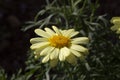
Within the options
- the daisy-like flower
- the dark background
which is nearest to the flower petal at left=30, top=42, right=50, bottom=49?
the daisy-like flower

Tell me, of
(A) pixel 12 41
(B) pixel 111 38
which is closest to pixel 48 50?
(B) pixel 111 38

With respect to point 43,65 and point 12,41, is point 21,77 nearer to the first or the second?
point 43,65

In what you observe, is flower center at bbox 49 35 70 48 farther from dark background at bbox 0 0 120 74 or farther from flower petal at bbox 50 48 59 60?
dark background at bbox 0 0 120 74

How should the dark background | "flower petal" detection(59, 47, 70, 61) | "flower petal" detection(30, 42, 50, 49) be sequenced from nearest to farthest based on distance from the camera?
1. "flower petal" detection(59, 47, 70, 61)
2. "flower petal" detection(30, 42, 50, 49)
3. the dark background

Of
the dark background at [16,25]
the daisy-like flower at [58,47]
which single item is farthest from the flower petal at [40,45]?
the dark background at [16,25]

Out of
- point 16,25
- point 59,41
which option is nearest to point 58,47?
point 59,41

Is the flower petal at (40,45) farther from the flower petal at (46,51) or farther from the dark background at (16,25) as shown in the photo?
the dark background at (16,25)

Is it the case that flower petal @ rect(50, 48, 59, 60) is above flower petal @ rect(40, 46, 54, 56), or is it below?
below

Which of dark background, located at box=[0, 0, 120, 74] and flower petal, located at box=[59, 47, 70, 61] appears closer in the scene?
flower petal, located at box=[59, 47, 70, 61]
